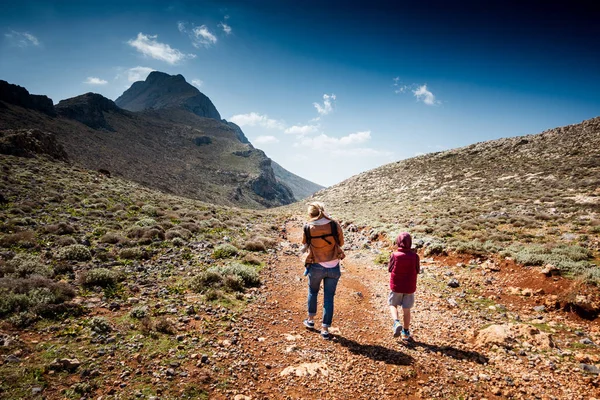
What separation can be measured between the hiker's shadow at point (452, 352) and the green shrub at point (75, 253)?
10.7m

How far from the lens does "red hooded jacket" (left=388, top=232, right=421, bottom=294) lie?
5.73 m

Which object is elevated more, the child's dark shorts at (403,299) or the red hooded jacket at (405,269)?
the red hooded jacket at (405,269)

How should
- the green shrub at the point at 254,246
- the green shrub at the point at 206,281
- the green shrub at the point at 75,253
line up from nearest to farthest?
the green shrub at the point at 206,281
the green shrub at the point at 75,253
the green shrub at the point at 254,246

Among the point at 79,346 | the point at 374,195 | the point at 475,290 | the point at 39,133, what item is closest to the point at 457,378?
the point at 475,290

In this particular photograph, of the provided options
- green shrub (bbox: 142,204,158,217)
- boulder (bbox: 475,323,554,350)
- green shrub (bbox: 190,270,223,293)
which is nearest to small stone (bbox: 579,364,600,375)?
boulder (bbox: 475,323,554,350)

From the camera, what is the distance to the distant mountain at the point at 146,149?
63938 millimetres

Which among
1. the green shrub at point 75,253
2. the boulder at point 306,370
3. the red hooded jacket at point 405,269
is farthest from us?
the green shrub at point 75,253

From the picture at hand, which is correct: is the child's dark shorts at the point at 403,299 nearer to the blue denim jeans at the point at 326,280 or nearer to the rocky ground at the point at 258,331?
the rocky ground at the point at 258,331

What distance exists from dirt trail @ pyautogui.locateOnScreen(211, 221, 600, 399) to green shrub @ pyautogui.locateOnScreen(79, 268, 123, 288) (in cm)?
434

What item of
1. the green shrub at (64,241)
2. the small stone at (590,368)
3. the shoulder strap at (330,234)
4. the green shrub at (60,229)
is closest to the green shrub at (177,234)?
the green shrub at (64,241)

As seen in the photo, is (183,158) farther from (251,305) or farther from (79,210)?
(251,305)

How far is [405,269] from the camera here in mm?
5746

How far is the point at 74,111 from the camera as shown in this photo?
294 ft

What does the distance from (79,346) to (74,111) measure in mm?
118672
